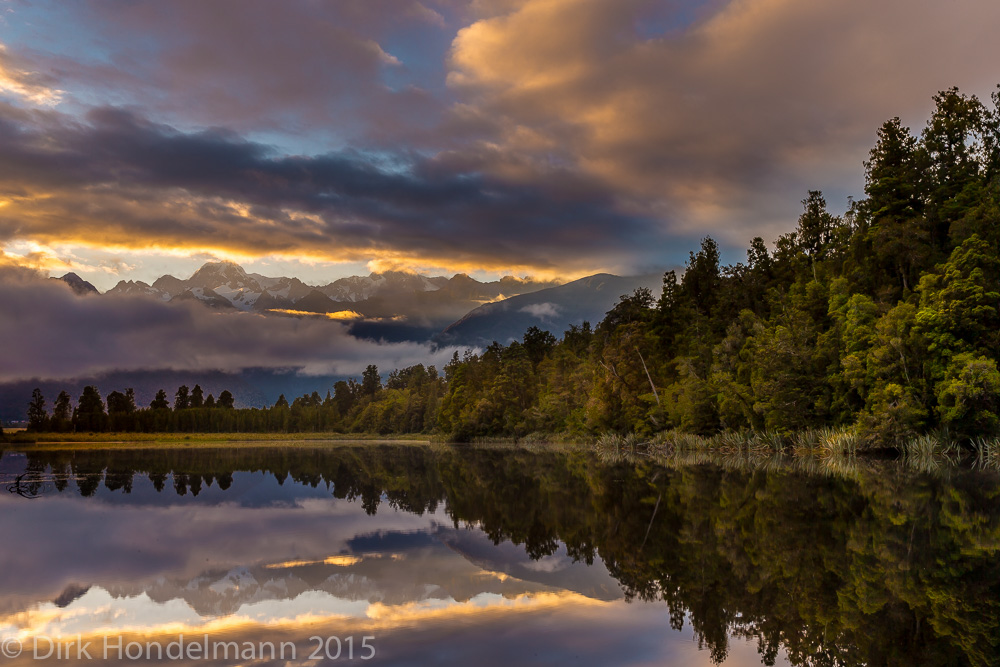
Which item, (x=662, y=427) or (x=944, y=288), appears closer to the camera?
(x=944, y=288)

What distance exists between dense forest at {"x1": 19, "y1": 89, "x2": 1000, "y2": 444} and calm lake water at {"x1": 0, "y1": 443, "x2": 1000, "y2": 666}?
1864 centimetres

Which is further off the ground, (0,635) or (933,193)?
(933,193)

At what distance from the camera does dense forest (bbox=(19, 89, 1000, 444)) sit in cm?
3697

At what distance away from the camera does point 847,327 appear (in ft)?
145

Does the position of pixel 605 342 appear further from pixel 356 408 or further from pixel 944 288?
pixel 356 408

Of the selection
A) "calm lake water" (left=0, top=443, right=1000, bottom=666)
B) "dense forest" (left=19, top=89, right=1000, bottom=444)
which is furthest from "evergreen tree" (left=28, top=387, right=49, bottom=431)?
"calm lake water" (left=0, top=443, right=1000, bottom=666)

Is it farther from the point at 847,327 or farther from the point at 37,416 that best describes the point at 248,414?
the point at 847,327

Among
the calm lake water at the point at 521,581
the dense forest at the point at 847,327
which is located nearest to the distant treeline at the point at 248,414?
the dense forest at the point at 847,327

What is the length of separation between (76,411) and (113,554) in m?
149

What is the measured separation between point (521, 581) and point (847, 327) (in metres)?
40.6

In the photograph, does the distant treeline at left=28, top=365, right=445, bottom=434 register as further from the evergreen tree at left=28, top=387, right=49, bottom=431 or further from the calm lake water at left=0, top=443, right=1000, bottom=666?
the calm lake water at left=0, top=443, right=1000, bottom=666

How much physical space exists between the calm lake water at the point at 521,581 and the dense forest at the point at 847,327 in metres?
18.6

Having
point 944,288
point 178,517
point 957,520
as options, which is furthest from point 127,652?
point 944,288

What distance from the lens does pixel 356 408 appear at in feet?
598
